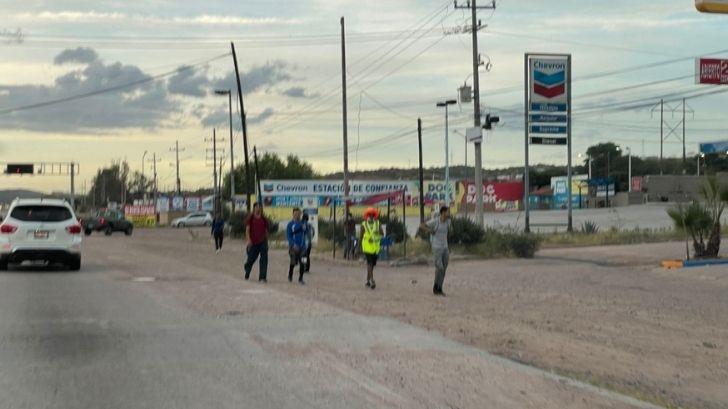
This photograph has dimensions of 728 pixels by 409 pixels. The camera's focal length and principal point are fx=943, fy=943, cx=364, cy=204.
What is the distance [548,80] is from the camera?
134 ft

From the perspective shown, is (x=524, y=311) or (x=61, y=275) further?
(x=61, y=275)

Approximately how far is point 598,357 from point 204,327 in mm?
5340

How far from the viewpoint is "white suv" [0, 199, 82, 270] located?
23141 mm

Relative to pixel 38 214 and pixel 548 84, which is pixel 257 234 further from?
pixel 548 84

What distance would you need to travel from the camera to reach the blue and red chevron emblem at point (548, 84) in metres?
40.8

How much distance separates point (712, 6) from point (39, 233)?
16623 millimetres

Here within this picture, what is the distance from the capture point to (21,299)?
16.9 metres

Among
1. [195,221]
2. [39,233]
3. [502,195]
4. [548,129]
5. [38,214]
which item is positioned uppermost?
[548,129]

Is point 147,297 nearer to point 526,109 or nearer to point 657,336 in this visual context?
point 657,336

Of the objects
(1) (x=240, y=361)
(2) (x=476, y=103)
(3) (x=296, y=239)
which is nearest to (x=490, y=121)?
(2) (x=476, y=103)

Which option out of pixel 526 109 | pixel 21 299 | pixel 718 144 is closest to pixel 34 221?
pixel 21 299

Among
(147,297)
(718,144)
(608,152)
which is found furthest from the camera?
(608,152)

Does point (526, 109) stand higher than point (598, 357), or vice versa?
point (526, 109)

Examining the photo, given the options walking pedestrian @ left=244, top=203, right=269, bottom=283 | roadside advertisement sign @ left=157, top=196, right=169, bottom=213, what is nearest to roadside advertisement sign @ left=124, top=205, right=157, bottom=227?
Result: roadside advertisement sign @ left=157, top=196, right=169, bottom=213
